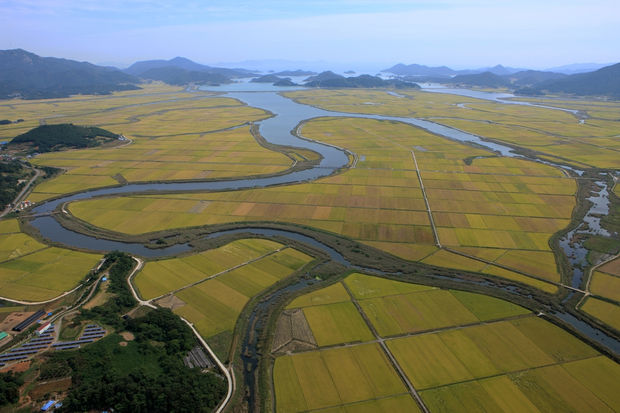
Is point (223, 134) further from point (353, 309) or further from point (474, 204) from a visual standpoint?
point (353, 309)

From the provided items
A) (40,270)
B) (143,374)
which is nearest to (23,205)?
Result: (40,270)

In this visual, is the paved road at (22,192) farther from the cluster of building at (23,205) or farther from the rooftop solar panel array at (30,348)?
the rooftop solar panel array at (30,348)

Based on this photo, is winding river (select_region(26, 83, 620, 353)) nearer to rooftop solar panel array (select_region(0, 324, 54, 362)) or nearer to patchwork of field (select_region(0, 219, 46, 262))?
patchwork of field (select_region(0, 219, 46, 262))

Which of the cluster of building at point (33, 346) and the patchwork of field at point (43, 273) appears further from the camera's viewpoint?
the patchwork of field at point (43, 273)

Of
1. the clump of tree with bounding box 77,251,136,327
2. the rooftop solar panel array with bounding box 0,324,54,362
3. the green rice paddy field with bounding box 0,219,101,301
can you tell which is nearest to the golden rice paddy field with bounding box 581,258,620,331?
the clump of tree with bounding box 77,251,136,327

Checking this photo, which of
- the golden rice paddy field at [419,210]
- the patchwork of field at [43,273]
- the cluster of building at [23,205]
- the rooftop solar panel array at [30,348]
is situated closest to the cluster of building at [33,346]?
the rooftop solar panel array at [30,348]

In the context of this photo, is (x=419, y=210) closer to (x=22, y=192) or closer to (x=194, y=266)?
(x=194, y=266)

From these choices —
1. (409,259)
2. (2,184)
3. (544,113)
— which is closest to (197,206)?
(409,259)
